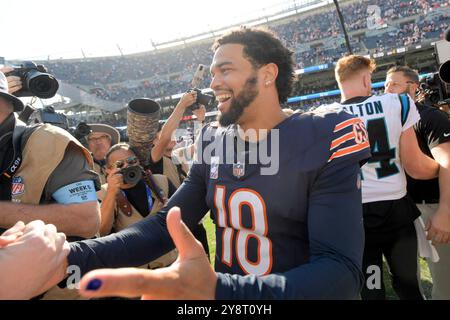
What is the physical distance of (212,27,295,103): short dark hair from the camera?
188 centimetres

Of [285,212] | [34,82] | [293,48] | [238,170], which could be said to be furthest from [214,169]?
[293,48]

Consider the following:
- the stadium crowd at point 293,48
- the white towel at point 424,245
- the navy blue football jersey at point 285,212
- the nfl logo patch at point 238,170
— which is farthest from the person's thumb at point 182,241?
the stadium crowd at point 293,48

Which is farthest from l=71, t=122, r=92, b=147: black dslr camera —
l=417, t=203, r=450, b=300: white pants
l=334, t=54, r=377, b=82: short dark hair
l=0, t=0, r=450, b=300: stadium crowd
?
l=417, t=203, r=450, b=300: white pants

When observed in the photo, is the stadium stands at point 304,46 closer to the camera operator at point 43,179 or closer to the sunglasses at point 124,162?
the sunglasses at point 124,162

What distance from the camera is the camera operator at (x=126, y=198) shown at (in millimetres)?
2510

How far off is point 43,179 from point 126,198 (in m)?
1.11

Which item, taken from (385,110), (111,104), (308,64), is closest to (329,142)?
(385,110)

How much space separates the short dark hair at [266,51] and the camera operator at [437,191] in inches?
47.6

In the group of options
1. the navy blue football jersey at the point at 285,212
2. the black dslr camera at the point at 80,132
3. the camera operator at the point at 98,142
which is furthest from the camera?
the camera operator at the point at 98,142

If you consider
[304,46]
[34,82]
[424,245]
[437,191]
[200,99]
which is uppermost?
[304,46]

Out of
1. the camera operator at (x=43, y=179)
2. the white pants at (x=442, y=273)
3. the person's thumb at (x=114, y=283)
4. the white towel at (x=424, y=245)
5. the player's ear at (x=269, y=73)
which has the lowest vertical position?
the white pants at (x=442, y=273)

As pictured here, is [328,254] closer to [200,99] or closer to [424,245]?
[424,245]

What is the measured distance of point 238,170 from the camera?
5.27 feet
